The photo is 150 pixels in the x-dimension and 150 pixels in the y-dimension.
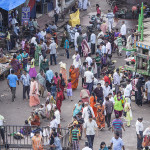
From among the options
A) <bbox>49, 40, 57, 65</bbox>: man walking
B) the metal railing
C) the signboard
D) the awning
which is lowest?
the metal railing

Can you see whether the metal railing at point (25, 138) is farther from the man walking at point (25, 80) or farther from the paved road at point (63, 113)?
the man walking at point (25, 80)

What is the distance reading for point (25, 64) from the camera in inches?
962

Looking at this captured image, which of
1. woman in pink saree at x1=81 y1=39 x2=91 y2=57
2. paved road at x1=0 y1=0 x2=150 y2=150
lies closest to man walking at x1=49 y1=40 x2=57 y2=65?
woman in pink saree at x1=81 y1=39 x2=91 y2=57

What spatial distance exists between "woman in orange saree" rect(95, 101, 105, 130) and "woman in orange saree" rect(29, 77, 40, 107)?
3334 millimetres

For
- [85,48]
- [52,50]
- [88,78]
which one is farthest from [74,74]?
[85,48]

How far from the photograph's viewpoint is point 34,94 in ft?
69.4

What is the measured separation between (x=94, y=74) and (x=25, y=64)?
3268 millimetres

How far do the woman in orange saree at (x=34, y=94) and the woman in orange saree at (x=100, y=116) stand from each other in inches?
131

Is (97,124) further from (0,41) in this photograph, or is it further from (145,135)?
(0,41)

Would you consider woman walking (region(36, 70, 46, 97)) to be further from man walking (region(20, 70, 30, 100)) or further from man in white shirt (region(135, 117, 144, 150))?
man in white shirt (region(135, 117, 144, 150))

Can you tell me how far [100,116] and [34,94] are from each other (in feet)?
11.6

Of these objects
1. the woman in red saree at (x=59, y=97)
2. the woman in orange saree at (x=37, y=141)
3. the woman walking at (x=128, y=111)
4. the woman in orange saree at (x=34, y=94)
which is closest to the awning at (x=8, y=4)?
the woman in orange saree at (x=34, y=94)

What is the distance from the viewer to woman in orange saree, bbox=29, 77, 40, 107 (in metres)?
21.0

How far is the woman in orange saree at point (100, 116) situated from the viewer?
18.5m
